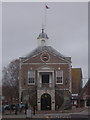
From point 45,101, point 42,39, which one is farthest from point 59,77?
point 42,39

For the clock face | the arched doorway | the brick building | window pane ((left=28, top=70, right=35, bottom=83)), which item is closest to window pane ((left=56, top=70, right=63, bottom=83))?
the brick building

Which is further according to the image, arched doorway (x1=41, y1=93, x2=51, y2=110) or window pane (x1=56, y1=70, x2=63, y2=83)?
window pane (x1=56, y1=70, x2=63, y2=83)

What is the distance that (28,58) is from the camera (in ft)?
196

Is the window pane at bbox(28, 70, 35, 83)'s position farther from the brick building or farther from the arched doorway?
the arched doorway

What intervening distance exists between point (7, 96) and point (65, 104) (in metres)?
20.4

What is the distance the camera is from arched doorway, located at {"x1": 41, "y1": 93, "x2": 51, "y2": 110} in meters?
58.1

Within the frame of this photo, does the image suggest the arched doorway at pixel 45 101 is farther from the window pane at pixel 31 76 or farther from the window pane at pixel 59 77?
the window pane at pixel 31 76

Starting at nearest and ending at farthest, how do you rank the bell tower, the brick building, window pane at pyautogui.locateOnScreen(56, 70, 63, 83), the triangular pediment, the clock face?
the brick building → the triangular pediment → window pane at pyautogui.locateOnScreen(56, 70, 63, 83) → the clock face → the bell tower

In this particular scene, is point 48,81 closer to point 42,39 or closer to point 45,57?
point 45,57

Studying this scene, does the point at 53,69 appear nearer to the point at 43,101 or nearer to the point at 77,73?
the point at 43,101

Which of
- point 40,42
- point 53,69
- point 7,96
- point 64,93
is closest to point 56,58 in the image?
point 53,69

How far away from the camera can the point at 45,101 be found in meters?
58.8

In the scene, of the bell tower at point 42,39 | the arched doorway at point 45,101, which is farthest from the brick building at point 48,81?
the bell tower at point 42,39

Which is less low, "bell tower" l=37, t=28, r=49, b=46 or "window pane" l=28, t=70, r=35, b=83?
"bell tower" l=37, t=28, r=49, b=46
